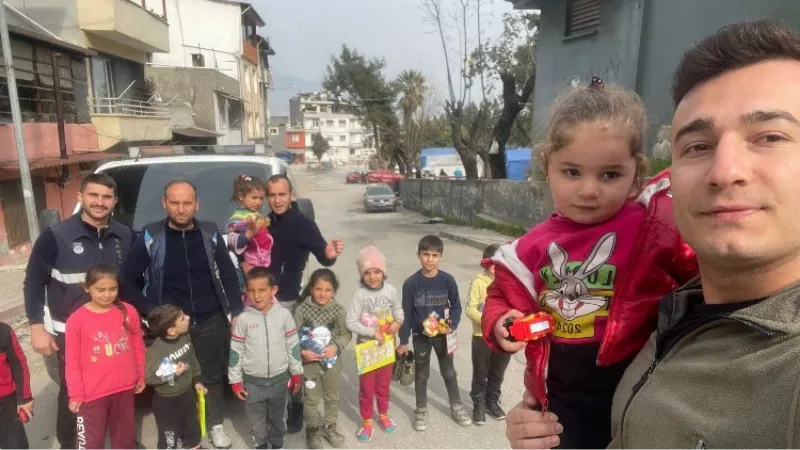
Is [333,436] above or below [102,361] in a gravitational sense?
below

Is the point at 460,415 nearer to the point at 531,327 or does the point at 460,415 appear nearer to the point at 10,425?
the point at 531,327

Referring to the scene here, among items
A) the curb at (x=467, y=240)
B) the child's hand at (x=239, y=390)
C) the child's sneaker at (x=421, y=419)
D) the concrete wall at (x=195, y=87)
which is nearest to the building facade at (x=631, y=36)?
the curb at (x=467, y=240)

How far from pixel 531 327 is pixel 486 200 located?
585 inches

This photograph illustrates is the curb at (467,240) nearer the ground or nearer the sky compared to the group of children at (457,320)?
nearer the ground

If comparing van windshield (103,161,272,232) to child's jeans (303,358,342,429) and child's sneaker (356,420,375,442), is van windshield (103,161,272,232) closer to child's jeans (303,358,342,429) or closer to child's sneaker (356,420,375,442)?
child's jeans (303,358,342,429)

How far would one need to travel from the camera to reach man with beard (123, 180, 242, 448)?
10.9 feet

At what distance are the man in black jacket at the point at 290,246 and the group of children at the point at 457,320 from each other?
4.4 inches

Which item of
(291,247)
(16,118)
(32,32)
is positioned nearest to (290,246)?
(291,247)

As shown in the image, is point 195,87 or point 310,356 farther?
point 195,87

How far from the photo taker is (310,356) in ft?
11.9

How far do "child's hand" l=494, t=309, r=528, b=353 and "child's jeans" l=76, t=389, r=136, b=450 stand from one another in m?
2.77

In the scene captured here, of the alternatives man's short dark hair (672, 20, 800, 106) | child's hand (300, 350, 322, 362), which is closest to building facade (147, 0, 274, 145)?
child's hand (300, 350, 322, 362)

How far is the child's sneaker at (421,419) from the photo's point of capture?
3.96 metres

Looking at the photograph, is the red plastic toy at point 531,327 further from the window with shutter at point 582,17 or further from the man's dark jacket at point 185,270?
the window with shutter at point 582,17
